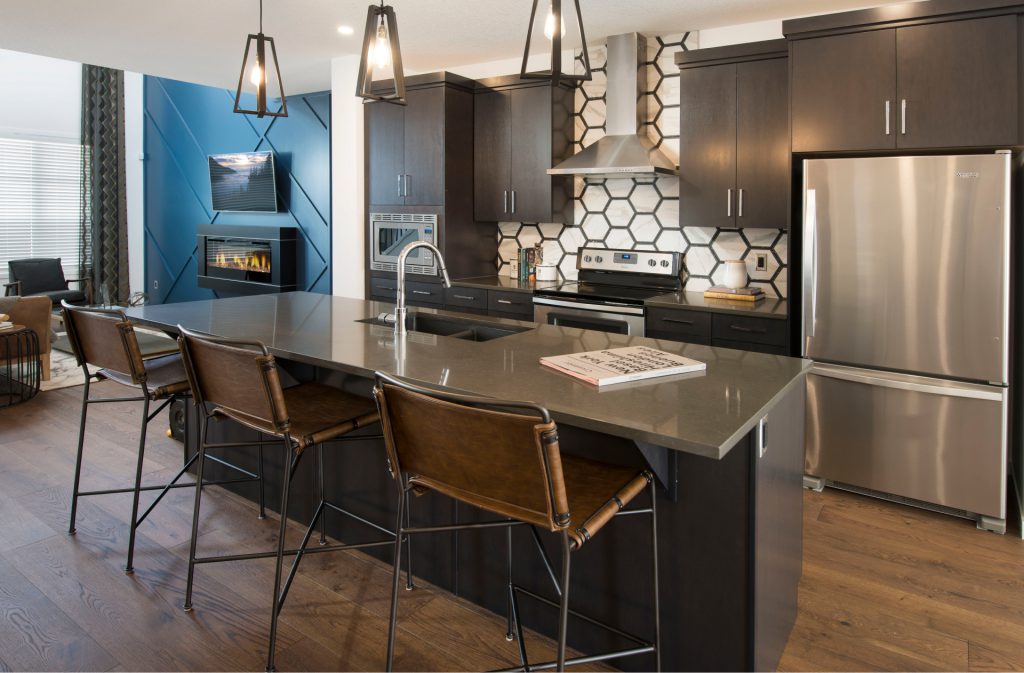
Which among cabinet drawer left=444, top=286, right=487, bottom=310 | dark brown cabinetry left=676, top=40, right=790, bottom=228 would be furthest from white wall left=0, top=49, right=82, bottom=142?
dark brown cabinetry left=676, top=40, right=790, bottom=228

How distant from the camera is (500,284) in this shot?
15.8 feet

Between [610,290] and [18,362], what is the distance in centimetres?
417

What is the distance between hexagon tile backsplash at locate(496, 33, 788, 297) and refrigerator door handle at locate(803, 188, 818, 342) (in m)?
0.73

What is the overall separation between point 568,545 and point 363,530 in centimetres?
142

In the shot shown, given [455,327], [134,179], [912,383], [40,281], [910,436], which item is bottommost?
[910,436]

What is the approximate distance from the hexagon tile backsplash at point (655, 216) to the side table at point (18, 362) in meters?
3.82

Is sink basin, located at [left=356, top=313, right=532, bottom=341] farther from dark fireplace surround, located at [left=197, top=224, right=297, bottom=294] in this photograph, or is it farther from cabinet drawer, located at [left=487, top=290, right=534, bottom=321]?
dark fireplace surround, located at [left=197, top=224, right=297, bottom=294]

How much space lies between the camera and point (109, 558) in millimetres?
2666

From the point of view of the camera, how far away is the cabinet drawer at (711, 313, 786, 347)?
355 centimetres

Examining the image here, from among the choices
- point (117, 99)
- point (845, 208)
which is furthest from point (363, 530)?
point (117, 99)

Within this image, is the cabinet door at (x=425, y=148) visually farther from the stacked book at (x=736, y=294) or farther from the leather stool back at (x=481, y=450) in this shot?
the leather stool back at (x=481, y=450)

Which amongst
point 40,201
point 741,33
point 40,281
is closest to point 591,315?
point 741,33

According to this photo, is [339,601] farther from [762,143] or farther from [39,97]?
[39,97]

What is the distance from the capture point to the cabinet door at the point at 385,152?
509 centimetres
